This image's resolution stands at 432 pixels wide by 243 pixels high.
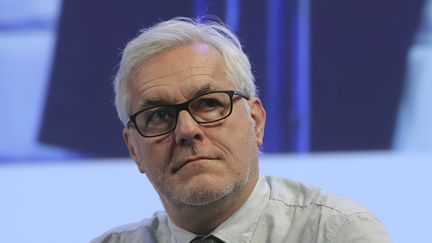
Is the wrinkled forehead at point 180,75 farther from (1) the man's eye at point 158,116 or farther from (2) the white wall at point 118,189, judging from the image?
(2) the white wall at point 118,189

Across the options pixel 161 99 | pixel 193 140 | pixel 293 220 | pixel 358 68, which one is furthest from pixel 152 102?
pixel 358 68

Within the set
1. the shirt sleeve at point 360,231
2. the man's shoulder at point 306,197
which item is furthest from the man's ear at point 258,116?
the shirt sleeve at point 360,231

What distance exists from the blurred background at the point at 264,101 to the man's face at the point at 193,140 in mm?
514

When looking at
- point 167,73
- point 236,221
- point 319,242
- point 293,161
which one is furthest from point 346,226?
point 293,161

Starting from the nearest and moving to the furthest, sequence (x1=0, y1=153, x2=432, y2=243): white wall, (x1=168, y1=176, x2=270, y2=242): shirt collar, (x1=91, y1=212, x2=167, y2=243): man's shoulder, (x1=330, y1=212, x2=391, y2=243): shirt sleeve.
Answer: (x1=330, y1=212, x2=391, y2=243): shirt sleeve
(x1=168, y1=176, x2=270, y2=242): shirt collar
(x1=91, y1=212, x2=167, y2=243): man's shoulder
(x1=0, y1=153, x2=432, y2=243): white wall

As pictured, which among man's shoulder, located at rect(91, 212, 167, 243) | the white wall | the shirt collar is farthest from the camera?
the white wall

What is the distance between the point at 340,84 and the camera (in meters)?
1.88

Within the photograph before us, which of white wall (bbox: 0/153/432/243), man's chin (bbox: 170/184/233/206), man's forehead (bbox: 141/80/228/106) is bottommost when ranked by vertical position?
white wall (bbox: 0/153/432/243)

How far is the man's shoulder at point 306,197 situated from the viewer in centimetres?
126

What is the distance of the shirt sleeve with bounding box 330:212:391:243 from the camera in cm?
119

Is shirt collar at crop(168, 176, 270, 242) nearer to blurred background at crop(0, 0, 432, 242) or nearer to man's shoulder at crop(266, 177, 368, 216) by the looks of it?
man's shoulder at crop(266, 177, 368, 216)

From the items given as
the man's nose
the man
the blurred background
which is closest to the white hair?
the man

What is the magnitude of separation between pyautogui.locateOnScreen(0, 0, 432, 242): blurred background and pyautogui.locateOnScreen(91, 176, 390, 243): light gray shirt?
17.4 inches

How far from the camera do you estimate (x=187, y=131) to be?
1.21 m
